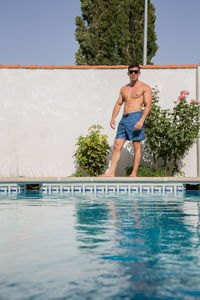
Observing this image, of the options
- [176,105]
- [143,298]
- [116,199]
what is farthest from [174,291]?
[176,105]

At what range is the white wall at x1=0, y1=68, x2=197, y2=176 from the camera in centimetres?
933

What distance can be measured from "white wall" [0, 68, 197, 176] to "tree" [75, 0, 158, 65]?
→ 348 inches

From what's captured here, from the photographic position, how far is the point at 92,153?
28.7 feet

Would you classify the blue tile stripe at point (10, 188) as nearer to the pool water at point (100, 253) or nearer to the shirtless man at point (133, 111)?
the shirtless man at point (133, 111)

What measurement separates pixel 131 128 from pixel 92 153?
52.0 inches

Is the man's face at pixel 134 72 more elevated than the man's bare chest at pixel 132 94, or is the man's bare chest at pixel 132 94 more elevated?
the man's face at pixel 134 72

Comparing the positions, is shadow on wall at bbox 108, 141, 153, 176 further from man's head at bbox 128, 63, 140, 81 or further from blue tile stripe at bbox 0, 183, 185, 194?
man's head at bbox 128, 63, 140, 81

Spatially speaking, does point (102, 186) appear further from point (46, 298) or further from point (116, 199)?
point (46, 298)

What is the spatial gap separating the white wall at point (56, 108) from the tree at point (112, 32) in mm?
8847

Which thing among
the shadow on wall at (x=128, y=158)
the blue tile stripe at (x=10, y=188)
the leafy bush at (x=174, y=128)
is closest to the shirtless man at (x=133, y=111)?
the leafy bush at (x=174, y=128)

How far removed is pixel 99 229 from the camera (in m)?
3.77

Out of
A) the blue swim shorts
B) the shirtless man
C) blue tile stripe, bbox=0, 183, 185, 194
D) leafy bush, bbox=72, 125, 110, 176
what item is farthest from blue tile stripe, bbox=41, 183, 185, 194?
leafy bush, bbox=72, 125, 110, 176

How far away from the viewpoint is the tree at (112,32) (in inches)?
720

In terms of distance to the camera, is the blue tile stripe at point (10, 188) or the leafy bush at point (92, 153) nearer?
the blue tile stripe at point (10, 188)
